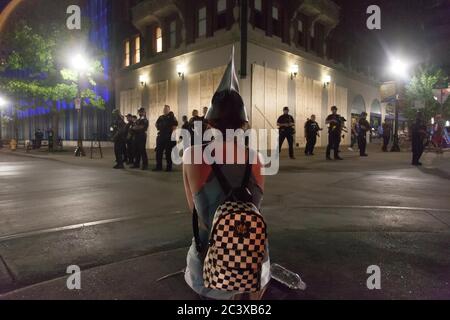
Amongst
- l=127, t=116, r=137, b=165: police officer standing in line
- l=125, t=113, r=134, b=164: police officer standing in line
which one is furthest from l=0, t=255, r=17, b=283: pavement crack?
l=125, t=113, r=134, b=164: police officer standing in line

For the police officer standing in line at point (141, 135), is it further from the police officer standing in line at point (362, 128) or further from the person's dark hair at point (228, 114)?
the police officer standing in line at point (362, 128)

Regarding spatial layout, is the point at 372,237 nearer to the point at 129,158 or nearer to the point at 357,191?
the point at 357,191

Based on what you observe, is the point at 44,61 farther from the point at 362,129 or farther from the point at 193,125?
the point at 362,129

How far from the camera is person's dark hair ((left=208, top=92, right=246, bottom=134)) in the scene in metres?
2.34

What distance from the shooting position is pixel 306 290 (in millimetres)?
2814

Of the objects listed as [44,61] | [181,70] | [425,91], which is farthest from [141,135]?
[425,91]

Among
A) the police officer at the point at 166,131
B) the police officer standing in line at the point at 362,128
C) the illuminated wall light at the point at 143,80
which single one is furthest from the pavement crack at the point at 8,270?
the illuminated wall light at the point at 143,80

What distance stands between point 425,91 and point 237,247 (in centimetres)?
3059

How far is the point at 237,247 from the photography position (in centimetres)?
192

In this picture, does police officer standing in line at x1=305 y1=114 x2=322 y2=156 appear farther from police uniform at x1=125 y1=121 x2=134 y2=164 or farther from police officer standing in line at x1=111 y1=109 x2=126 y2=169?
police officer standing in line at x1=111 y1=109 x2=126 y2=169

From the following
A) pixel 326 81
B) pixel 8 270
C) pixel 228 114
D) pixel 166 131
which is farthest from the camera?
pixel 326 81

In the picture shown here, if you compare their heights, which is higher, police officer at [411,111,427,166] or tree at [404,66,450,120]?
tree at [404,66,450,120]

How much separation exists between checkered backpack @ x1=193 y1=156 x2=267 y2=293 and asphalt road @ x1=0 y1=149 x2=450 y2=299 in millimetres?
879
